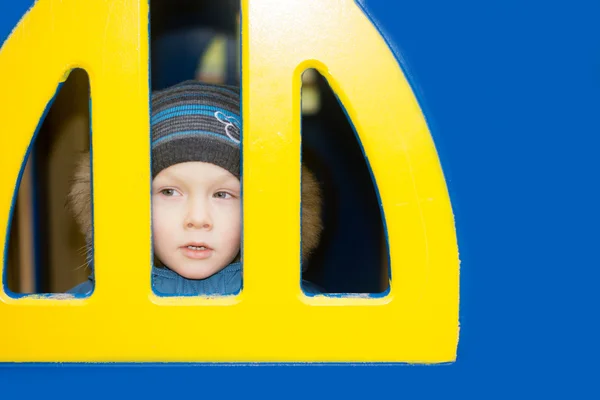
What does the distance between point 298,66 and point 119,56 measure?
0.17 meters

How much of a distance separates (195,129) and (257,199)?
0.23 meters

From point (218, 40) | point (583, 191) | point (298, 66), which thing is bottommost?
point (583, 191)

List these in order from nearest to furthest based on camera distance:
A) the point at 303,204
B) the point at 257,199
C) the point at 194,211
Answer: the point at 257,199, the point at 194,211, the point at 303,204

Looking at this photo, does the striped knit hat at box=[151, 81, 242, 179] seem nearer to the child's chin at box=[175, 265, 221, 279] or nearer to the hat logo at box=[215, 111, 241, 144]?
the hat logo at box=[215, 111, 241, 144]

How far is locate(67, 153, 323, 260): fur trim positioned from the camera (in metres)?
0.96

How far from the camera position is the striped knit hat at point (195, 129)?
862 millimetres

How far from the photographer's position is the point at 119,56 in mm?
673

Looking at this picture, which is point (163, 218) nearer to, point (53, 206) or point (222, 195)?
point (222, 195)

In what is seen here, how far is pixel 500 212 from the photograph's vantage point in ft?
2.25

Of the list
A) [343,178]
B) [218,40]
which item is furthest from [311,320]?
[218,40]

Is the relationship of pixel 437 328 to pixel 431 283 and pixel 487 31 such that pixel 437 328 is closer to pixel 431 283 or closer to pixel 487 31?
pixel 431 283

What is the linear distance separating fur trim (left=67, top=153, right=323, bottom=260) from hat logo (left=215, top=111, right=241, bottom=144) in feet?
0.50

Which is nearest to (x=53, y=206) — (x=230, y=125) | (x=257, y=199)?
(x=230, y=125)

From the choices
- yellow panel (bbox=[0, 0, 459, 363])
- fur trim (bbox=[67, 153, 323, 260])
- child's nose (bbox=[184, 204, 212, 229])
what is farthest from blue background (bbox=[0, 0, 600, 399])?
fur trim (bbox=[67, 153, 323, 260])
